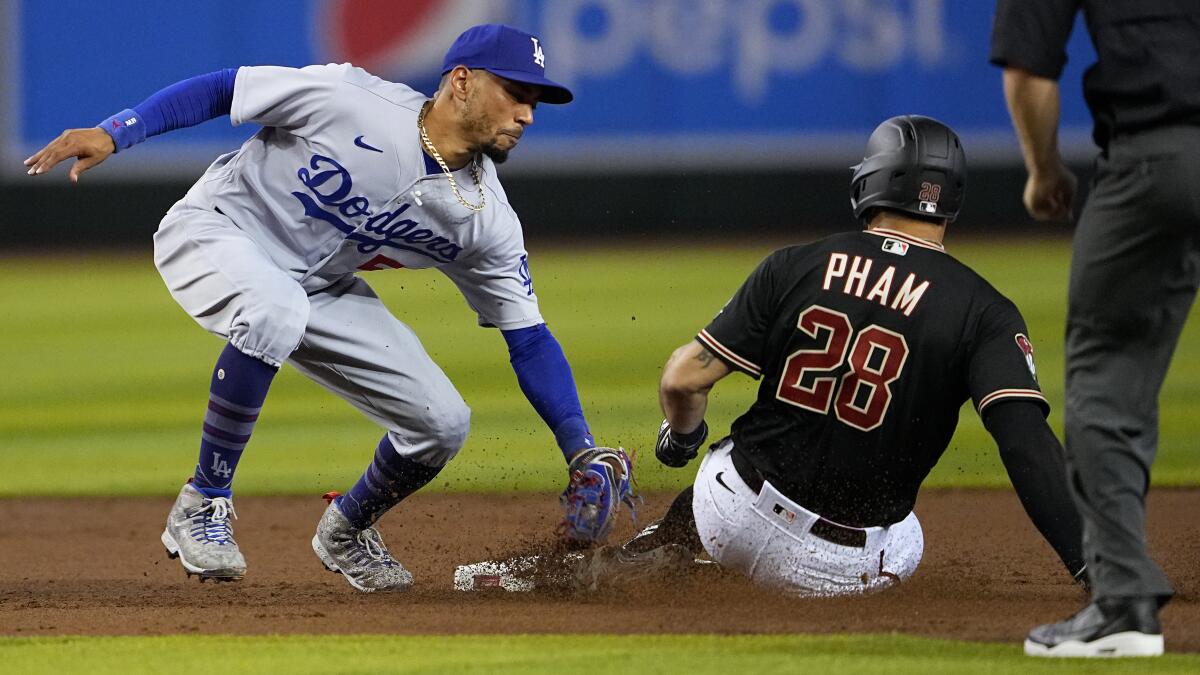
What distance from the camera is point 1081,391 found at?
3.10 metres

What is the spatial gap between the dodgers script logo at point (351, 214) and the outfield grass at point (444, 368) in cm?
263

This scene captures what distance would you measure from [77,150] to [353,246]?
808mm

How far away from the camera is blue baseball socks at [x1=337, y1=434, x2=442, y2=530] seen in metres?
4.82

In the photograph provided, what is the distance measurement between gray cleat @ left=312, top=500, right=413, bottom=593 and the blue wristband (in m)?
1.26

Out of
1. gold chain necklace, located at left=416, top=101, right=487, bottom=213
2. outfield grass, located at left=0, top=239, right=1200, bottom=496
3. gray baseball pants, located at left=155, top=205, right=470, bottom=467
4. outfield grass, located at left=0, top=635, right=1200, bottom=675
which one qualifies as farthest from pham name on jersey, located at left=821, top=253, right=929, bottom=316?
outfield grass, located at left=0, top=239, right=1200, bottom=496

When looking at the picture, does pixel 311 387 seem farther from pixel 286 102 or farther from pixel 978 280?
pixel 978 280

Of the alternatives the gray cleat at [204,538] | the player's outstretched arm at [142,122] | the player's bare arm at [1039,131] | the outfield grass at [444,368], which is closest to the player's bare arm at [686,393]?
the player's bare arm at [1039,131]

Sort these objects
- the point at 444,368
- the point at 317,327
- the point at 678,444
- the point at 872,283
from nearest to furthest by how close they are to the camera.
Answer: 1. the point at 872,283
2. the point at 678,444
3. the point at 317,327
4. the point at 444,368

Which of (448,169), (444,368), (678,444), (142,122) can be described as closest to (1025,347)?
(678,444)

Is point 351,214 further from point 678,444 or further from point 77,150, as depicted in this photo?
point 678,444

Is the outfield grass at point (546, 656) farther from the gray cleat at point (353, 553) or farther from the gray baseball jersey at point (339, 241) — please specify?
the gray cleat at point (353, 553)

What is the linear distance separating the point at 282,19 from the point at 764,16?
16.9 feet

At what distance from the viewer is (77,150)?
4262 mm

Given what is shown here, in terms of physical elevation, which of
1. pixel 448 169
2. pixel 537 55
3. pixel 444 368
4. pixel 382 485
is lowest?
pixel 444 368
